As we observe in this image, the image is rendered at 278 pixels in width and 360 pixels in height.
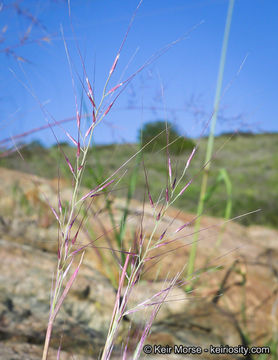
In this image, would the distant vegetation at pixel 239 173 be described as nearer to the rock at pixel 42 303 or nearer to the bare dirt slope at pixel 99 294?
the bare dirt slope at pixel 99 294

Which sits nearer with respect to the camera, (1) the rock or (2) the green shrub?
(2) the green shrub

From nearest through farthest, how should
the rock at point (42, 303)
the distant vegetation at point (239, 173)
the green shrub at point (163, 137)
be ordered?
1. the green shrub at point (163, 137)
2. the rock at point (42, 303)
3. the distant vegetation at point (239, 173)

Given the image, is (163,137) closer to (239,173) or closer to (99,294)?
(99,294)

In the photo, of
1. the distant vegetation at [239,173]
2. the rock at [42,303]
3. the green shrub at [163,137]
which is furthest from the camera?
the distant vegetation at [239,173]

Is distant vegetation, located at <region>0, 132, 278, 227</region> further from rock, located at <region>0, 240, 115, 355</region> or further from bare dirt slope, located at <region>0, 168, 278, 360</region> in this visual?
rock, located at <region>0, 240, 115, 355</region>

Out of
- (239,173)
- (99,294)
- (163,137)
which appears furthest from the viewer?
(239,173)

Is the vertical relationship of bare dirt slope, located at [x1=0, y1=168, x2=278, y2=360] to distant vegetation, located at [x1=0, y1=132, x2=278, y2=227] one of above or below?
below

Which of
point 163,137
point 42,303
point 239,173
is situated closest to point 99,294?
point 42,303

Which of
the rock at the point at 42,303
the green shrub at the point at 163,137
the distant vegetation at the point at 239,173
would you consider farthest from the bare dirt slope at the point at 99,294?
the distant vegetation at the point at 239,173

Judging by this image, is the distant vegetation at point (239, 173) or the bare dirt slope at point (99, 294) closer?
the bare dirt slope at point (99, 294)

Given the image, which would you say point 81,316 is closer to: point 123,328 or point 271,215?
point 123,328

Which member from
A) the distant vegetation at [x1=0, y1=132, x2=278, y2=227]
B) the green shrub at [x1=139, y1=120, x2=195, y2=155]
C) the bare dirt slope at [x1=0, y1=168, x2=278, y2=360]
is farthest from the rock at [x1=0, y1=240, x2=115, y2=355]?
the distant vegetation at [x1=0, y1=132, x2=278, y2=227]

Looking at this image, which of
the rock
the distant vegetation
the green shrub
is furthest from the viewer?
the distant vegetation

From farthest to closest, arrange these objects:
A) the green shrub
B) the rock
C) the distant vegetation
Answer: the distant vegetation
the rock
the green shrub
